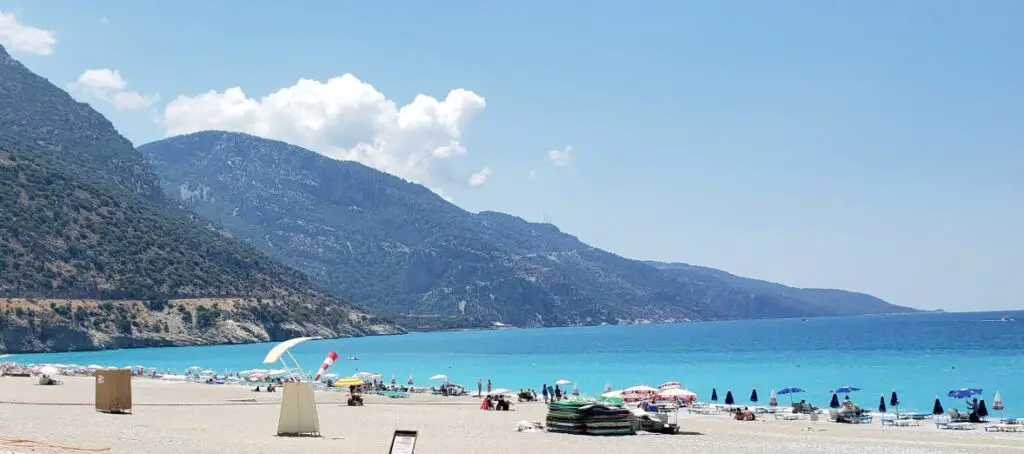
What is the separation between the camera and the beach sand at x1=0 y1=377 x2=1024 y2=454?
20141 mm

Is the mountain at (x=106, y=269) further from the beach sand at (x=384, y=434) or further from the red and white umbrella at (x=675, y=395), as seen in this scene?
the red and white umbrella at (x=675, y=395)

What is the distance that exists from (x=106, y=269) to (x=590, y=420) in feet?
416

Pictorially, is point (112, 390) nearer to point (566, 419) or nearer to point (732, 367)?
point (566, 419)

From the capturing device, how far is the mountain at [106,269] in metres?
125

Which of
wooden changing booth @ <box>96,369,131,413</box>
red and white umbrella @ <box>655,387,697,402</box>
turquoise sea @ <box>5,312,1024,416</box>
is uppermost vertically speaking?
wooden changing booth @ <box>96,369,131,413</box>

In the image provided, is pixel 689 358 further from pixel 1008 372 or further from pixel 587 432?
pixel 587 432

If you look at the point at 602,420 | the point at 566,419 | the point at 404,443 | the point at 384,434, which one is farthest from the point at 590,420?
the point at 404,443

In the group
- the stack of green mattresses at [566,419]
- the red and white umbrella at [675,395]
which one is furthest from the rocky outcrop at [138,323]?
the stack of green mattresses at [566,419]

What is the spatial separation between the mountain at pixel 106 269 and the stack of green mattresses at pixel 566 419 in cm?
10342

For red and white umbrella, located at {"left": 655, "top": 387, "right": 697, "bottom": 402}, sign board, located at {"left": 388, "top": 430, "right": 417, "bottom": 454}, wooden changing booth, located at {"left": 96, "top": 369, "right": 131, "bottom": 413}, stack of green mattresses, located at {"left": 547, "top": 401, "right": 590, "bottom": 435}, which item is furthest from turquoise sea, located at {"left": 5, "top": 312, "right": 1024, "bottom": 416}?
sign board, located at {"left": 388, "top": 430, "right": 417, "bottom": 454}

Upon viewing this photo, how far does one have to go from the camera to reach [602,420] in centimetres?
2677

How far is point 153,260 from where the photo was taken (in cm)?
14988

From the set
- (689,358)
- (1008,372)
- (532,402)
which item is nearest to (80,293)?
(689,358)

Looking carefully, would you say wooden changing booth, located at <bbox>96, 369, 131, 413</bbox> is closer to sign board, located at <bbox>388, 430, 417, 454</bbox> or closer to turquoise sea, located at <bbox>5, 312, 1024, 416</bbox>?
sign board, located at <bbox>388, 430, 417, 454</bbox>
